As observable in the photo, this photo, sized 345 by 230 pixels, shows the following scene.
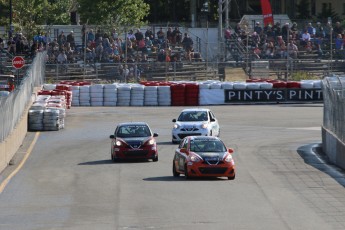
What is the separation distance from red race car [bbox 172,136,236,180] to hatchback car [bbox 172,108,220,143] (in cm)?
946

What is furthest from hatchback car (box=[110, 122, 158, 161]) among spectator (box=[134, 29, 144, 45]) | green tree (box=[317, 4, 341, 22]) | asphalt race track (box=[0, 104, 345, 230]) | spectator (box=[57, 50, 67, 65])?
green tree (box=[317, 4, 341, 22])

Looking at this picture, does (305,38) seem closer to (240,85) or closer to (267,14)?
(267,14)

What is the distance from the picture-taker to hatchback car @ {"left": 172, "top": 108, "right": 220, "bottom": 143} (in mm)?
38656

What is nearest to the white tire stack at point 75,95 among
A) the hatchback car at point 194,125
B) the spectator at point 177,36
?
the spectator at point 177,36

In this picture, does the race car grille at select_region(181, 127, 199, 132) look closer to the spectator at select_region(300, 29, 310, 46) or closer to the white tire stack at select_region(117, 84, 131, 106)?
the white tire stack at select_region(117, 84, 131, 106)

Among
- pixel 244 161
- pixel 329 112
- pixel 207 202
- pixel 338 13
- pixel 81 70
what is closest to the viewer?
pixel 207 202

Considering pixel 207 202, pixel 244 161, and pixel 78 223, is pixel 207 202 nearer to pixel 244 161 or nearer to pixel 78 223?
pixel 78 223

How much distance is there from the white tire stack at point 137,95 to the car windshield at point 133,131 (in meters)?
22.6

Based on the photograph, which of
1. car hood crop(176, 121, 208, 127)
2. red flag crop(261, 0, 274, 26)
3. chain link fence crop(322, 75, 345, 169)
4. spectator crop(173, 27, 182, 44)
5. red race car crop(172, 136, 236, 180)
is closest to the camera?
red race car crop(172, 136, 236, 180)

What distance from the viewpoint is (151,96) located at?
57.3 m

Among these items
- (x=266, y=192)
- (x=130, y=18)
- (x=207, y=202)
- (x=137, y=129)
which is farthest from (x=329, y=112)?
(x=130, y=18)

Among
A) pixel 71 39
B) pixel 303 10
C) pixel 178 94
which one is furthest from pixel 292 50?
pixel 303 10

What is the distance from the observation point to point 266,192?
25906 mm

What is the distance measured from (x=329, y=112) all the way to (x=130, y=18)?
42.3 m
